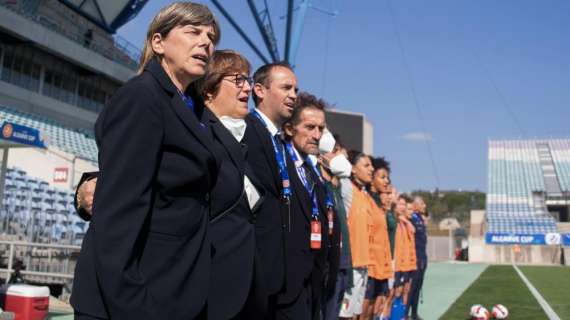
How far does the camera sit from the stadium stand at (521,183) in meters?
35.6

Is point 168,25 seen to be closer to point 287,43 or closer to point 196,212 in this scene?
point 196,212

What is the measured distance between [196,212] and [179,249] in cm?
12

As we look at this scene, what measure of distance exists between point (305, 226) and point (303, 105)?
2.90 ft

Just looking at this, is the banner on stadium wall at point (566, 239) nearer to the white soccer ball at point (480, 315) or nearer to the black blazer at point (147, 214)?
the white soccer ball at point (480, 315)

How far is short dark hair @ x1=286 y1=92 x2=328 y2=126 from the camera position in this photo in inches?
124

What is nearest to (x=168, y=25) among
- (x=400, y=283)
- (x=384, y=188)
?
(x=384, y=188)

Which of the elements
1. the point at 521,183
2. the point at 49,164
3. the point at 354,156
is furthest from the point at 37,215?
the point at 521,183

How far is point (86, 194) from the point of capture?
1761 millimetres

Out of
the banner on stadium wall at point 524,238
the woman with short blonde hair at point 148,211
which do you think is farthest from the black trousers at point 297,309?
the banner on stadium wall at point 524,238

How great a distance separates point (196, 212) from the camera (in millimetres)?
1502

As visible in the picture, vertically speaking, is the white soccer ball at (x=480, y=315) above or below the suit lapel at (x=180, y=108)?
below

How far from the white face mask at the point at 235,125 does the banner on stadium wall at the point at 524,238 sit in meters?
31.5

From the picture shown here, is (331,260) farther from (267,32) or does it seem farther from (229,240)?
(267,32)

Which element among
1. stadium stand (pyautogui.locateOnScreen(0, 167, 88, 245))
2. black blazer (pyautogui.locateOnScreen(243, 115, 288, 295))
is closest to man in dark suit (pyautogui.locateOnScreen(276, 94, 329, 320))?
black blazer (pyautogui.locateOnScreen(243, 115, 288, 295))
